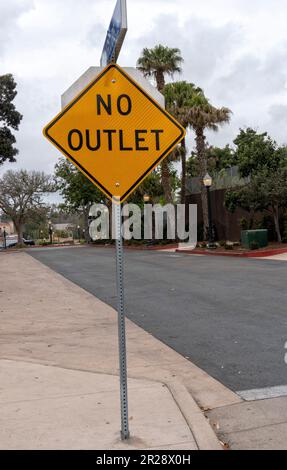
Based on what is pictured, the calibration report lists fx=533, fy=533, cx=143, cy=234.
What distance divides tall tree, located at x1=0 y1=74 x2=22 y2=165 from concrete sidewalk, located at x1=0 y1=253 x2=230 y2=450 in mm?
36012

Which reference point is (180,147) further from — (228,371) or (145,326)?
(228,371)

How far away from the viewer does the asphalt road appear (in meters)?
6.24

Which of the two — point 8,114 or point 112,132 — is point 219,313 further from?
point 8,114

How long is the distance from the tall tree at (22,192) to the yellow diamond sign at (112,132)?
64755 millimetres

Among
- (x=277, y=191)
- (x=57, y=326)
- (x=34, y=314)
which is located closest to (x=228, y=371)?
(x=57, y=326)

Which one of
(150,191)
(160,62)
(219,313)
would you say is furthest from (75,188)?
(219,313)

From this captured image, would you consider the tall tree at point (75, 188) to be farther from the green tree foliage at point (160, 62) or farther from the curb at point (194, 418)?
the curb at point (194, 418)

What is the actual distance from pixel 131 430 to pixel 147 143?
2.22 metres

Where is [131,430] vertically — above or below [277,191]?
below

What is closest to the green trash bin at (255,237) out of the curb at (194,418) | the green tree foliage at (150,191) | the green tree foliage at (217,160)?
the curb at (194,418)

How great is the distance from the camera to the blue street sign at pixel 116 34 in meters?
3.51

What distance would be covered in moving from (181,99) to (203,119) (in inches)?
132

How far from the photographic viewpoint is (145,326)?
29.5 feet

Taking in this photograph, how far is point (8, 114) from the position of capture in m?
44.2
